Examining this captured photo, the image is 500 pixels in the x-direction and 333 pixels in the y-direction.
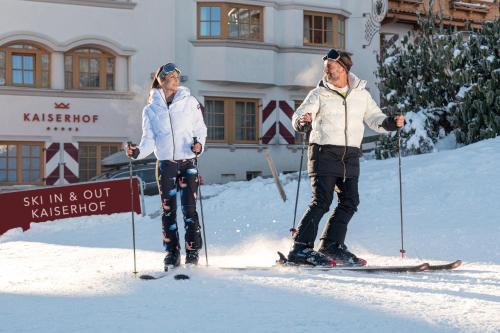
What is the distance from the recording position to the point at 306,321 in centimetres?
388

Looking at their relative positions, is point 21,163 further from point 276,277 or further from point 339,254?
point 276,277

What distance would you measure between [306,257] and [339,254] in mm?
315

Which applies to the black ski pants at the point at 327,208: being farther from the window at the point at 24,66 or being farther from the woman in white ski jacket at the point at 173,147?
the window at the point at 24,66

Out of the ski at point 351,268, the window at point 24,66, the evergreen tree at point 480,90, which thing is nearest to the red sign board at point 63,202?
the evergreen tree at point 480,90

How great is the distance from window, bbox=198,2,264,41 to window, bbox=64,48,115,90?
2.66 metres

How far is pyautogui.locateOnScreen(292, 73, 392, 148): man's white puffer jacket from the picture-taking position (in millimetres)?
5926

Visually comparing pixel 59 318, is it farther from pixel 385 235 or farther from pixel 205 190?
pixel 205 190

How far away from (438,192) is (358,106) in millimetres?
4515

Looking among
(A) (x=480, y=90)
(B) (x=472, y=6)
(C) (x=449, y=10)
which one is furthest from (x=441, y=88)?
(B) (x=472, y=6)

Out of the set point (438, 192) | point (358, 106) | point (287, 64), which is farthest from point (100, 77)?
point (358, 106)

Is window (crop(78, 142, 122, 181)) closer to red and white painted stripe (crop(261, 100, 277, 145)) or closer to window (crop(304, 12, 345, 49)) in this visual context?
red and white painted stripe (crop(261, 100, 277, 145))

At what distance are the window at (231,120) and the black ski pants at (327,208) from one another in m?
15.8

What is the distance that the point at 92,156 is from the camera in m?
20.6

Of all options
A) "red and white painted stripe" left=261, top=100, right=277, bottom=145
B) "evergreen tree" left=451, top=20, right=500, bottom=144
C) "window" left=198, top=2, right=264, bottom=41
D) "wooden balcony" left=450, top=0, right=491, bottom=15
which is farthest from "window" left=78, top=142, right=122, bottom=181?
"wooden balcony" left=450, top=0, right=491, bottom=15
